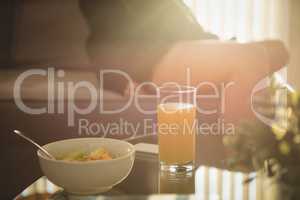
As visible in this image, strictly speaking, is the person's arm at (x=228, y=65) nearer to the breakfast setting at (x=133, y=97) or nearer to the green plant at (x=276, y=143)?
the breakfast setting at (x=133, y=97)

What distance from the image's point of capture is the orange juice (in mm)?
1095

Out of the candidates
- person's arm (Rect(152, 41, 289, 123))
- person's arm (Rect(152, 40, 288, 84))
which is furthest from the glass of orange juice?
person's arm (Rect(152, 40, 288, 84))

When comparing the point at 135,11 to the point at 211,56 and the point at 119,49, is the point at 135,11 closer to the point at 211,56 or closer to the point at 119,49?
the point at 119,49

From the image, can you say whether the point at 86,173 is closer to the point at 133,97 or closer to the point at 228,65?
the point at 228,65

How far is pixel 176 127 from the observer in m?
1.13

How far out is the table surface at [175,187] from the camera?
0.94 meters

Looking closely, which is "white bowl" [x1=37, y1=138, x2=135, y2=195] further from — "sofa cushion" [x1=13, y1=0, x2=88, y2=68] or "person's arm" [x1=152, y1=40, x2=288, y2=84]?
"sofa cushion" [x1=13, y1=0, x2=88, y2=68]

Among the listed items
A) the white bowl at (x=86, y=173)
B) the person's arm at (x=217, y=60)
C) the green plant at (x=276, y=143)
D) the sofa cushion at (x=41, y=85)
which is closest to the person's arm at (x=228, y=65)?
the person's arm at (x=217, y=60)

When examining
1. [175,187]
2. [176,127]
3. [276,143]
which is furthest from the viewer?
[176,127]

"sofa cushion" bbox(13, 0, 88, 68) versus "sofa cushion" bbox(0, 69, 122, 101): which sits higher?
"sofa cushion" bbox(13, 0, 88, 68)

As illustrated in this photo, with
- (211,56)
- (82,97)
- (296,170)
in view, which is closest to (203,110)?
(211,56)

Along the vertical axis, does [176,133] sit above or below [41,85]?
below

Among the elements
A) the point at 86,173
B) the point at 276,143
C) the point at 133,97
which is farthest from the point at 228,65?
the point at 276,143

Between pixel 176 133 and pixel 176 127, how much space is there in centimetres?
1
